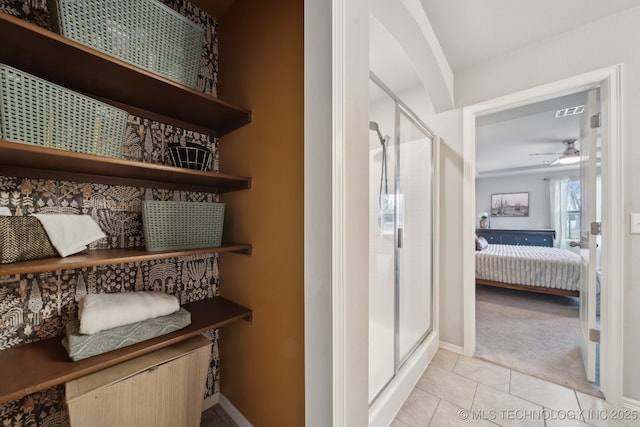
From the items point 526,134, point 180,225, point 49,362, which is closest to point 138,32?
point 180,225

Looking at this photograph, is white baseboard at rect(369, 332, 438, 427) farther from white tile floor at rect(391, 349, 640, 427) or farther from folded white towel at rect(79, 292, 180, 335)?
folded white towel at rect(79, 292, 180, 335)

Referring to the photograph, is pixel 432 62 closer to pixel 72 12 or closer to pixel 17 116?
pixel 72 12

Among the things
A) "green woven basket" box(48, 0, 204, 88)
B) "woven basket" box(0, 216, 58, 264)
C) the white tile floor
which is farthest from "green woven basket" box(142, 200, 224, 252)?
the white tile floor

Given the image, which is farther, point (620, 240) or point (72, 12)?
point (620, 240)

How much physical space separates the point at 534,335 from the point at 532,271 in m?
1.42

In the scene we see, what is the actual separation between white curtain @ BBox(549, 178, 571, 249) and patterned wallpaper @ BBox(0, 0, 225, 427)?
7.93 m

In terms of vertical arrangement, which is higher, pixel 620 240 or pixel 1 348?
pixel 620 240

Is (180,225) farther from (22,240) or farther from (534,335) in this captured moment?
(534,335)

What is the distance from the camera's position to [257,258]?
1.19 meters

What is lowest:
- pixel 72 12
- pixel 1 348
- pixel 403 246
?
pixel 1 348

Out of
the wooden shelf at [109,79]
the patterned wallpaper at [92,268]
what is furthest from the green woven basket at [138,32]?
the patterned wallpaper at [92,268]

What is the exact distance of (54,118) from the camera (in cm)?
78

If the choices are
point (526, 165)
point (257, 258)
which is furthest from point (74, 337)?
point (526, 165)

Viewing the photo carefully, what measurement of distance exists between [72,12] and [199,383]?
152 cm
